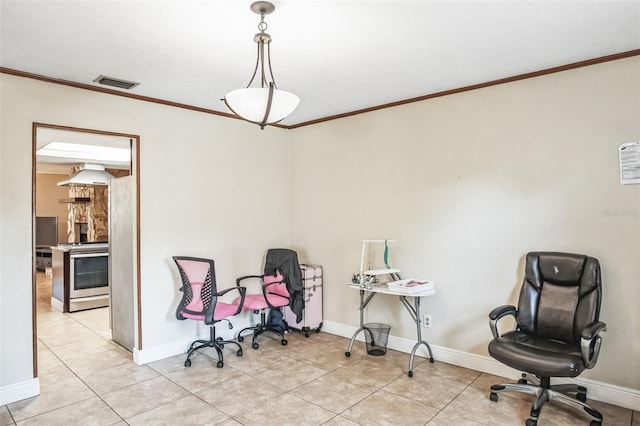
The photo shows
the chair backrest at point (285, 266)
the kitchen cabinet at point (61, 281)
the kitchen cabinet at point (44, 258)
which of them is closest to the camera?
the chair backrest at point (285, 266)

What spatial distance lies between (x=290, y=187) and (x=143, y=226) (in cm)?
202

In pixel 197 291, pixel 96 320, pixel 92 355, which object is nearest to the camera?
pixel 197 291

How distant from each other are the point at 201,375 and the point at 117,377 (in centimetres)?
74

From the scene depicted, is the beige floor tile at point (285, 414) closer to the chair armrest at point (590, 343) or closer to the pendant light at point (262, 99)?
the chair armrest at point (590, 343)

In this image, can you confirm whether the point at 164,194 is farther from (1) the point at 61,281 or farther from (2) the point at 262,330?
(1) the point at 61,281

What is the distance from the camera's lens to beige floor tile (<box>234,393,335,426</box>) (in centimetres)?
272

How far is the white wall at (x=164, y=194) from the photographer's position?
310 cm

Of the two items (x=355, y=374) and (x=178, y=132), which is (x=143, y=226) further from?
(x=355, y=374)

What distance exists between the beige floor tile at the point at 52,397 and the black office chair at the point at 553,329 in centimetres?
326

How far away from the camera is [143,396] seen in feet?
10.3

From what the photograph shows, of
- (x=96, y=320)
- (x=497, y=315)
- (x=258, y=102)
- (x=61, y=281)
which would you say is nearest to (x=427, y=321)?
(x=497, y=315)

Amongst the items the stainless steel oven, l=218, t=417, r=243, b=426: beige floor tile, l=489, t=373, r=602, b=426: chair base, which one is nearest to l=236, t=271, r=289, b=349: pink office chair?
l=218, t=417, r=243, b=426: beige floor tile

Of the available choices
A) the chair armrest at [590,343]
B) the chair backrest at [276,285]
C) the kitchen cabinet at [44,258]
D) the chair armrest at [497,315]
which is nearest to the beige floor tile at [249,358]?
the chair backrest at [276,285]

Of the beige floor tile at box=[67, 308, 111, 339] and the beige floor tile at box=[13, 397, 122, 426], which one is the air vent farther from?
the beige floor tile at box=[67, 308, 111, 339]
